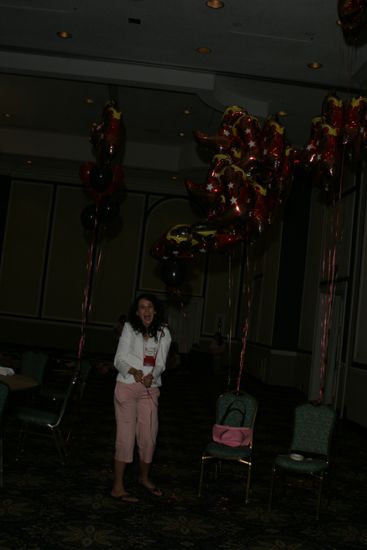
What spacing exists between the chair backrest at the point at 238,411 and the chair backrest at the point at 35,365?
231 centimetres

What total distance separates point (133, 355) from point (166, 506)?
3.55ft

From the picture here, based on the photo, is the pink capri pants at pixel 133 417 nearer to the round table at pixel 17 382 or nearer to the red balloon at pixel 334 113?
the round table at pixel 17 382

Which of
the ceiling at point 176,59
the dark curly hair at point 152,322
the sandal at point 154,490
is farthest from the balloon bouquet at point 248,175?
the sandal at point 154,490

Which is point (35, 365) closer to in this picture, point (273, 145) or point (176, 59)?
point (273, 145)

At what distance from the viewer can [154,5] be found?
25.6ft

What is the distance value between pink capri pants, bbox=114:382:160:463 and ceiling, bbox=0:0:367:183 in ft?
15.9

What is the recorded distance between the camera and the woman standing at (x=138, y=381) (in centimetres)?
475

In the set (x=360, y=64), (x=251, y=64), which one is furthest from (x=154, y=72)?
(x=360, y=64)

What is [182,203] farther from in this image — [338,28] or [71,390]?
[71,390]

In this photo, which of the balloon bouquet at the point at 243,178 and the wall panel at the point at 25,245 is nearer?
the balloon bouquet at the point at 243,178

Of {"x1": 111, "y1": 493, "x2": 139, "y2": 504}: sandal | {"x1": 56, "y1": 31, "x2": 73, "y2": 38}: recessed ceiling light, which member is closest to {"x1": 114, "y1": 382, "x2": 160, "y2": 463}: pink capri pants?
{"x1": 111, "y1": 493, "x2": 139, "y2": 504}: sandal

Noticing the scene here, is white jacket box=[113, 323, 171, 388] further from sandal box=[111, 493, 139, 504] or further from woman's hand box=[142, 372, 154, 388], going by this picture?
sandal box=[111, 493, 139, 504]

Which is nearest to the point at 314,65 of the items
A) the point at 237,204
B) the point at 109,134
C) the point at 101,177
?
the point at 237,204

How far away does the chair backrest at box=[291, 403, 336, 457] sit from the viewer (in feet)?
16.8
